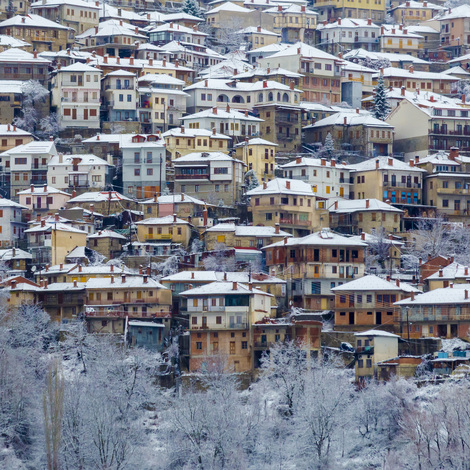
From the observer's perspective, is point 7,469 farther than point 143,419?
No

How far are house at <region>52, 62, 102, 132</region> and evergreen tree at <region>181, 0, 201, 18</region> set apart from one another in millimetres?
40229

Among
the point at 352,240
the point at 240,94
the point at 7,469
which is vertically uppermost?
the point at 240,94

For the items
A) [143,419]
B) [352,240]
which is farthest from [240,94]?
[143,419]

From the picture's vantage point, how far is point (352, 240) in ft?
355

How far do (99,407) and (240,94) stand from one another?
185 feet

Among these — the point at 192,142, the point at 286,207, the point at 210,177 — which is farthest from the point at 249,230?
the point at 192,142

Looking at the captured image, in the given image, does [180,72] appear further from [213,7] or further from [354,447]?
[354,447]

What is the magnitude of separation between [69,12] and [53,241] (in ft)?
169

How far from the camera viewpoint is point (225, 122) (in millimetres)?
131375

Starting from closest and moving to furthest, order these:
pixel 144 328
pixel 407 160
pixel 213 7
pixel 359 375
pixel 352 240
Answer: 1. pixel 359 375
2. pixel 144 328
3. pixel 352 240
4. pixel 407 160
5. pixel 213 7

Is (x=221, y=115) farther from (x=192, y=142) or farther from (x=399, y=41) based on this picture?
(x=399, y=41)

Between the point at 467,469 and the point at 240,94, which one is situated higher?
the point at 240,94

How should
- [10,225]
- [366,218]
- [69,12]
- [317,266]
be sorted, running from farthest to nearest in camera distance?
1. [69,12]
2. [366,218]
3. [10,225]
4. [317,266]

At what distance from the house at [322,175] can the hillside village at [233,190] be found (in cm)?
13
